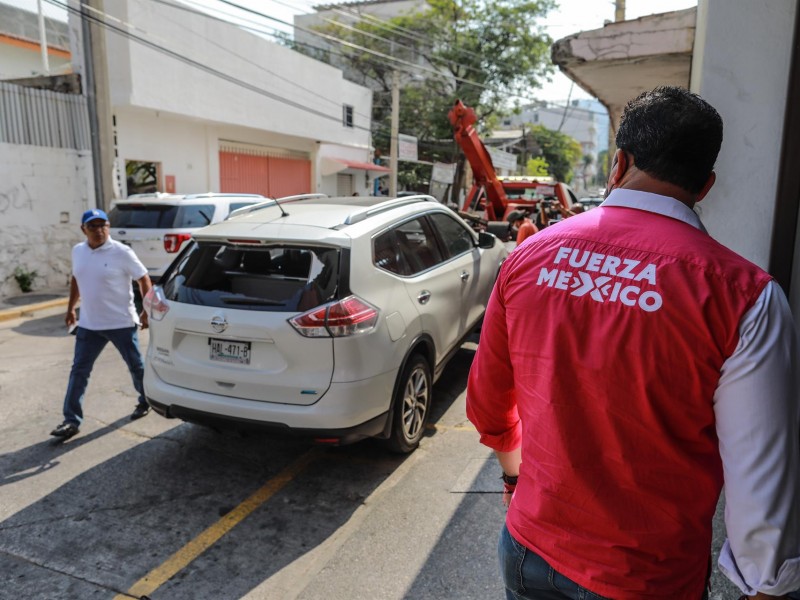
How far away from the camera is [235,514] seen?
3.55 meters

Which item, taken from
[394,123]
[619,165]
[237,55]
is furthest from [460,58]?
[619,165]

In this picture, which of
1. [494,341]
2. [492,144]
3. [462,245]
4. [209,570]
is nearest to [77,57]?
[462,245]

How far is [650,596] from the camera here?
4.20ft

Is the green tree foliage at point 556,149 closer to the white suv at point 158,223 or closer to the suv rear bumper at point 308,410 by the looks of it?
the white suv at point 158,223

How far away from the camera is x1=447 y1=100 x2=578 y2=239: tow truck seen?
38.2ft

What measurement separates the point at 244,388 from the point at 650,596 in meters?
2.85

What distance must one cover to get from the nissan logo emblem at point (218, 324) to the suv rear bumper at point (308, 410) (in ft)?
1.40

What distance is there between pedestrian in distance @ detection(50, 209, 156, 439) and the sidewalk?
5396 mm

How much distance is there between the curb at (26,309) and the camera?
29.6 ft

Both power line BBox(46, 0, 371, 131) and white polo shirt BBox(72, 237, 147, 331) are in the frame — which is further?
power line BBox(46, 0, 371, 131)

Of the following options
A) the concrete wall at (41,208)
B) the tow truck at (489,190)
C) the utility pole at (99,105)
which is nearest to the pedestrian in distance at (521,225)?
the tow truck at (489,190)

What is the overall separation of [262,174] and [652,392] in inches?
778

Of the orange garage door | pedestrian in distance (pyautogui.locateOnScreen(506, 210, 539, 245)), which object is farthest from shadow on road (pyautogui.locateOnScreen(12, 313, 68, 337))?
the orange garage door

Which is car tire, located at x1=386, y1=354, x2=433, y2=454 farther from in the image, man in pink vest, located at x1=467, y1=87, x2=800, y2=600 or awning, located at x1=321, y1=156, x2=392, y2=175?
awning, located at x1=321, y1=156, x2=392, y2=175
